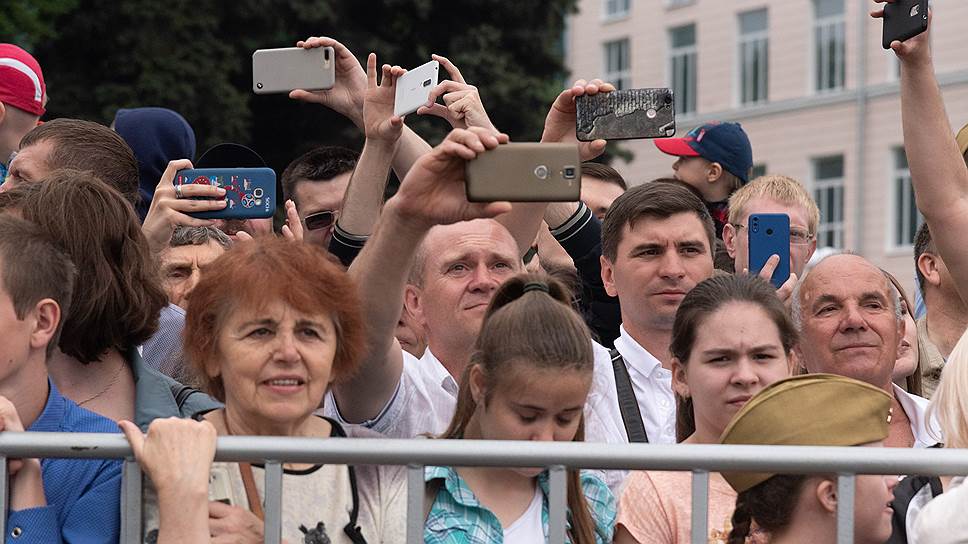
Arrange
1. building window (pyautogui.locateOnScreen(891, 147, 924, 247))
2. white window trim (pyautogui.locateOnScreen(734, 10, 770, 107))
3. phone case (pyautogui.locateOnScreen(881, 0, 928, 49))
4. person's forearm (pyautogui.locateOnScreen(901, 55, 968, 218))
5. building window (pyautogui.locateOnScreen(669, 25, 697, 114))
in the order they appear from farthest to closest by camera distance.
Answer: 1. building window (pyautogui.locateOnScreen(669, 25, 697, 114))
2. white window trim (pyautogui.locateOnScreen(734, 10, 770, 107))
3. building window (pyautogui.locateOnScreen(891, 147, 924, 247))
4. person's forearm (pyautogui.locateOnScreen(901, 55, 968, 218))
5. phone case (pyautogui.locateOnScreen(881, 0, 928, 49))

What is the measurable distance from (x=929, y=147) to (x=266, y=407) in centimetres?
198

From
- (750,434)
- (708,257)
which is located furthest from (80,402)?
(708,257)

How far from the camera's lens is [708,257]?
17.1ft

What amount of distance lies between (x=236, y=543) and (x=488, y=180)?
0.89 m

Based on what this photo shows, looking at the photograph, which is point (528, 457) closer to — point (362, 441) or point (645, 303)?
point (362, 441)

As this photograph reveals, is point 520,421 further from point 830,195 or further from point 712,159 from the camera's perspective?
point 830,195

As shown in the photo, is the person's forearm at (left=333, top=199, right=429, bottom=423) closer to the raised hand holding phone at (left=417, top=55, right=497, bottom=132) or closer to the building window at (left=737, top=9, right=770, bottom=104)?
the raised hand holding phone at (left=417, top=55, right=497, bottom=132)

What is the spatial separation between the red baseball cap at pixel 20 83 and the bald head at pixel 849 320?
2.67m

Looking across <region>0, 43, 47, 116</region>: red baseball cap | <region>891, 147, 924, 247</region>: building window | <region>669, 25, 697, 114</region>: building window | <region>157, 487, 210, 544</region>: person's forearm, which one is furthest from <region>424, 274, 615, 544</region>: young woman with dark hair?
<region>669, 25, 697, 114</region>: building window

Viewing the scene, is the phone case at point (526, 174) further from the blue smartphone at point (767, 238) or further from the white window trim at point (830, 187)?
the white window trim at point (830, 187)

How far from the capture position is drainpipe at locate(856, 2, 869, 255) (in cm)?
3369

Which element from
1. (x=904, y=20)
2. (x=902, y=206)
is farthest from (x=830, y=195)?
(x=904, y=20)

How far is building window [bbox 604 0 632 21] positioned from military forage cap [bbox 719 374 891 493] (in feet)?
118

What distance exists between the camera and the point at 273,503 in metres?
3.28
